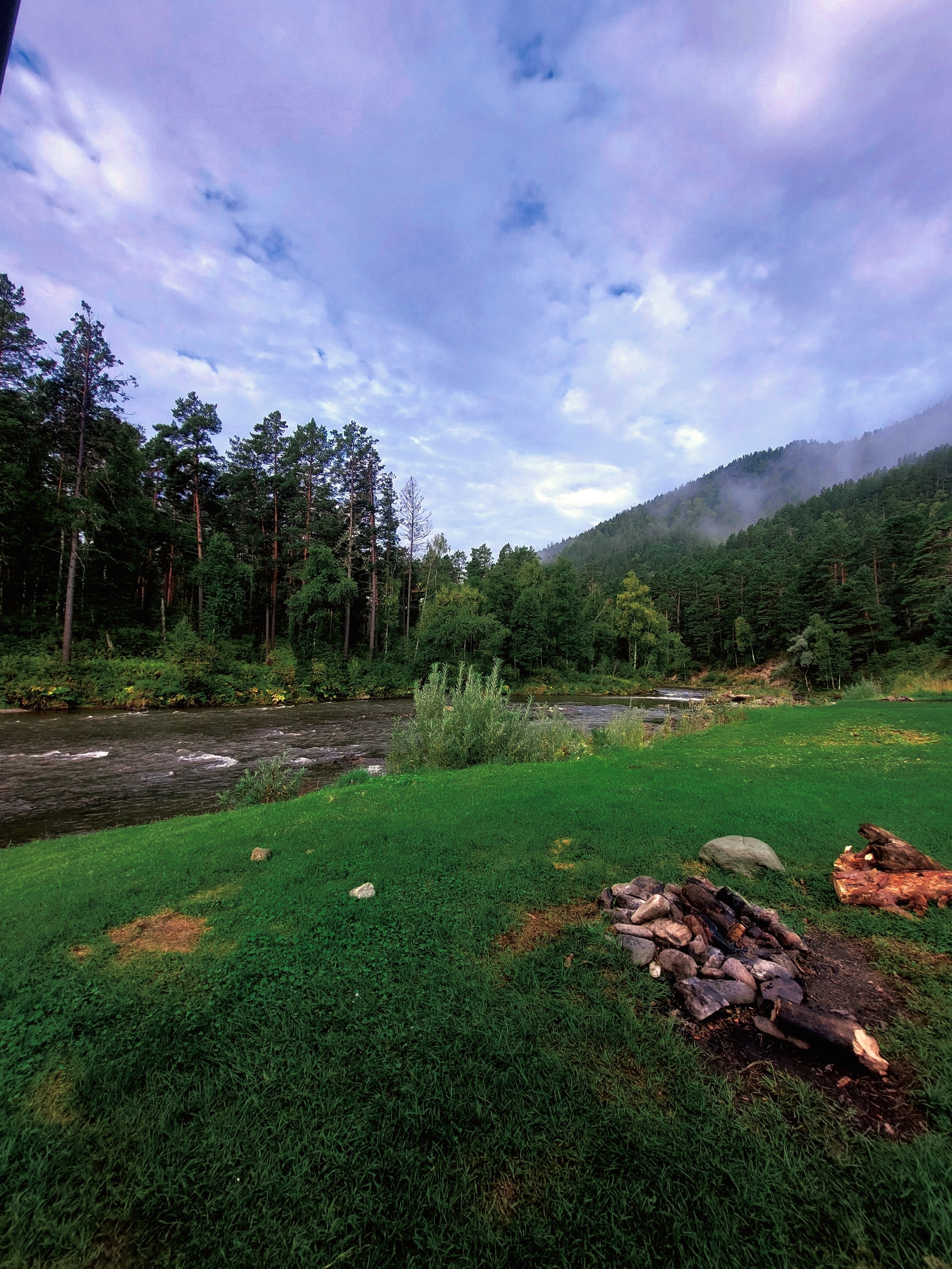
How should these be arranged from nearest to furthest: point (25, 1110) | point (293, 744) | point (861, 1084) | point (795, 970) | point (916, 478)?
point (25, 1110), point (861, 1084), point (795, 970), point (293, 744), point (916, 478)

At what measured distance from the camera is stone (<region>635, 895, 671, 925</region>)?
3121 millimetres

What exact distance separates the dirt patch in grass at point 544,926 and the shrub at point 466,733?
5.71 metres

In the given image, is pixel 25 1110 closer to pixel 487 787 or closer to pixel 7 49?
pixel 7 49

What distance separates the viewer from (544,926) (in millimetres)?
3260

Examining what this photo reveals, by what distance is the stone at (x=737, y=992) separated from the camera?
→ 8.28ft

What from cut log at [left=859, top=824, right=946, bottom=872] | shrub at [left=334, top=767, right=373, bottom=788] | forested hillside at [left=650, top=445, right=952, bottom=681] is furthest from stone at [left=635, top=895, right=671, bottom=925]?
forested hillside at [left=650, top=445, right=952, bottom=681]

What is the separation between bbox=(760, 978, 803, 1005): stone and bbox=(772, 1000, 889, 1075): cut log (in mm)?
101

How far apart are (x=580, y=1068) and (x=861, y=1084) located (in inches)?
48.4

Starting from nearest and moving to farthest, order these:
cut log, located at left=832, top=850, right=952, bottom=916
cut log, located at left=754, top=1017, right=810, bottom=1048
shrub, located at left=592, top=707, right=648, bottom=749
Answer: cut log, located at left=754, top=1017, right=810, bottom=1048, cut log, located at left=832, top=850, right=952, bottom=916, shrub, located at left=592, top=707, right=648, bottom=749

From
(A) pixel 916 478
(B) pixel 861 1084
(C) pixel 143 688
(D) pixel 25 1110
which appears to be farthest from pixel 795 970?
(A) pixel 916 478

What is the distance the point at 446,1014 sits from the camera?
7.79 ft

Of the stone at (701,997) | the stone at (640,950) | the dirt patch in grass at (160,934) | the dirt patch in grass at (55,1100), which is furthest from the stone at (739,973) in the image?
the dirt patch in grass at (160,934)

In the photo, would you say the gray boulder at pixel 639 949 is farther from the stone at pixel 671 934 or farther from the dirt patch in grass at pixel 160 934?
the dirt patch in grass at pixel 160 934

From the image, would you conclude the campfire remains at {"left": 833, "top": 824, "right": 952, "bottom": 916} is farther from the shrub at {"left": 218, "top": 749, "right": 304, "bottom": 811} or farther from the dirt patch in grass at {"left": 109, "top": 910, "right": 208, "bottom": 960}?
the shrub at {"left": 218, "top": 749, "right": 304, "bottom": 811}
